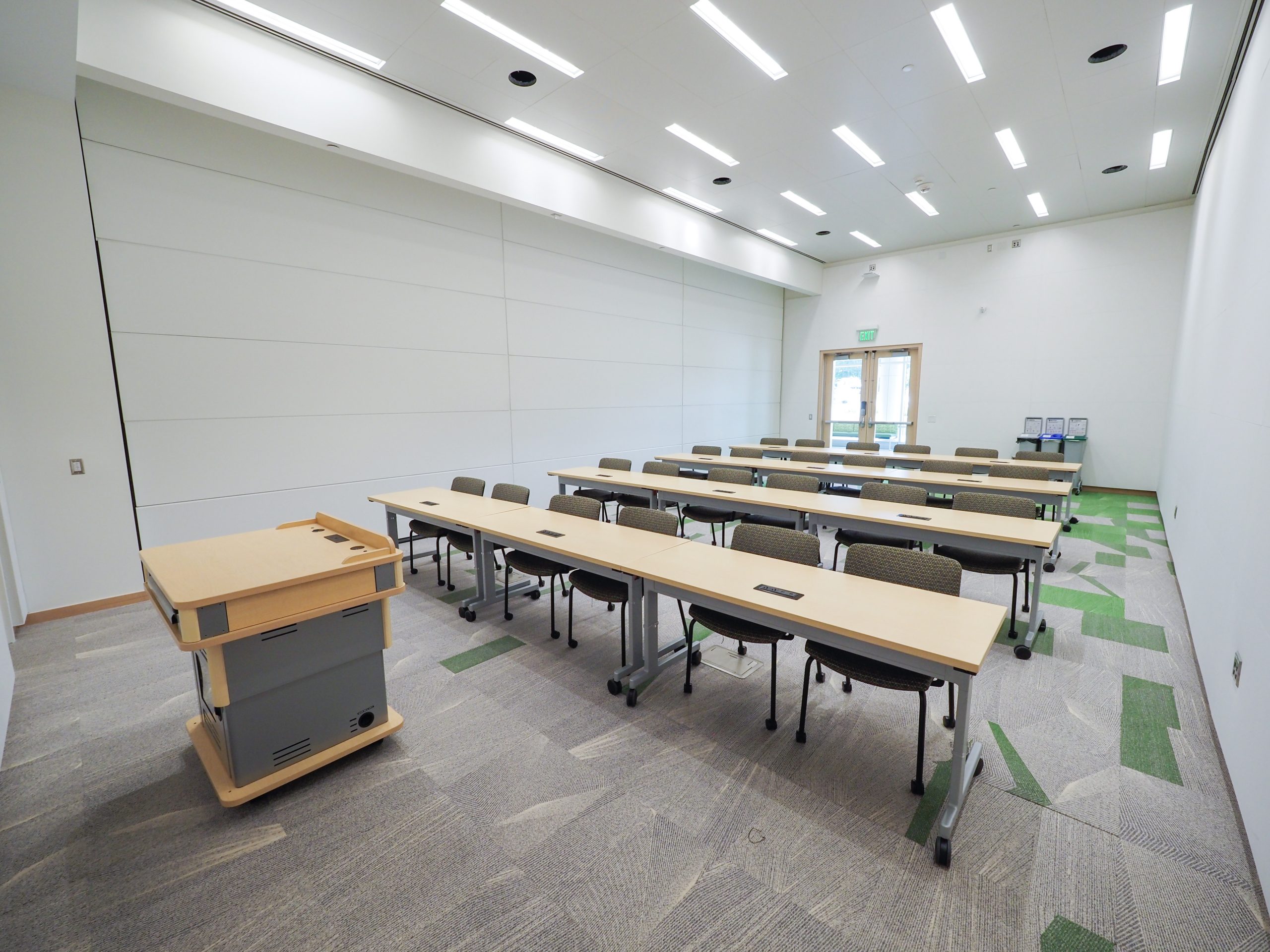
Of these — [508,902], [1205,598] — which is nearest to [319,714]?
[508,902]

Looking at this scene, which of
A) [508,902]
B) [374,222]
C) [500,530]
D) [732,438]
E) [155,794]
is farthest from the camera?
[732,438]

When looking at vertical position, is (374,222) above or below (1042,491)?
above

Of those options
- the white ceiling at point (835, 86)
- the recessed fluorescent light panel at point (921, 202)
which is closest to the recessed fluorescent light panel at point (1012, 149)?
the white ceiling at point (835, 86)

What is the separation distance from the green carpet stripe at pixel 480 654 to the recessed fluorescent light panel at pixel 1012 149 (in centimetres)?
664

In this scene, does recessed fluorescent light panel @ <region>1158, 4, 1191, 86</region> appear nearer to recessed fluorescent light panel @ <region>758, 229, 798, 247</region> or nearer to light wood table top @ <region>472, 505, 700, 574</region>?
recessed fluorescent light panel @ <region>758, 229, 798, 247</region>

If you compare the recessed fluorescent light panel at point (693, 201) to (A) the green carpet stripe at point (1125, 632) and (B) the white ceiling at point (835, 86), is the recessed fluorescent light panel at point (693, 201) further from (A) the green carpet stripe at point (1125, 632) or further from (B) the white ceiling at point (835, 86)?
(A) the green carpet stripe at point (1125, 632)

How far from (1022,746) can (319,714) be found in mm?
3048

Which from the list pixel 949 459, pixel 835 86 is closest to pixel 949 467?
pixel 949 459

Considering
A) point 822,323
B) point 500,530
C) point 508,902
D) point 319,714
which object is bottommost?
point 508,902

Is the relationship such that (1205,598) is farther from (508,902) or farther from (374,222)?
(374,222)

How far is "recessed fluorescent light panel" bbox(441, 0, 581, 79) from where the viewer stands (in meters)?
3.60

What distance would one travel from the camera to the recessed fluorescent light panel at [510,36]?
3.60 meters

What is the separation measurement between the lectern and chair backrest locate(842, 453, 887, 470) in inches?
218

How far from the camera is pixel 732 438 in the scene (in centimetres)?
991
